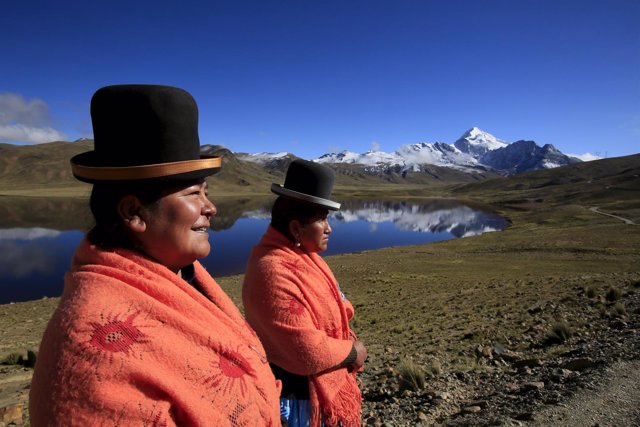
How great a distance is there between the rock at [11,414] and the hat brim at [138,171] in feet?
18.7

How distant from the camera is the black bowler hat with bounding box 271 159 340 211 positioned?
285cm

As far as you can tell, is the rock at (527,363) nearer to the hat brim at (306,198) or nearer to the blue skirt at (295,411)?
the blue skirt at (295,411)

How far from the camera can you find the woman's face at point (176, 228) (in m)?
1.45

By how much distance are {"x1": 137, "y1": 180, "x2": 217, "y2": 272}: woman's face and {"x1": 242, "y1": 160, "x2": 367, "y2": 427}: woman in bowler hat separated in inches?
42.3

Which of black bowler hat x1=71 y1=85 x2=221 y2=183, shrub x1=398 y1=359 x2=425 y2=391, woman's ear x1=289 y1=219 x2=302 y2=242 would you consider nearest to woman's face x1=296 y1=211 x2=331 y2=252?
woman's ear x1=289 y1=219 x2=302 y2=242

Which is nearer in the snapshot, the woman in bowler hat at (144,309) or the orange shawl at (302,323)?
the woman in bowler hat at (144,309)

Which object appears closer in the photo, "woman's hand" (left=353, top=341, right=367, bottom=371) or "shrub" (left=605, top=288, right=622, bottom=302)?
"woman's hand" (left=353, top=341, right=367, bottom=371)

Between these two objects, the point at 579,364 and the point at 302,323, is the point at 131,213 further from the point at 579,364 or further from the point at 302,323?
the point at 579,364

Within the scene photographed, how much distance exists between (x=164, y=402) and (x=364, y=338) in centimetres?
888

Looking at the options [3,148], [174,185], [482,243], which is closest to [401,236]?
[482,243]

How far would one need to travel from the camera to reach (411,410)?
475 cm

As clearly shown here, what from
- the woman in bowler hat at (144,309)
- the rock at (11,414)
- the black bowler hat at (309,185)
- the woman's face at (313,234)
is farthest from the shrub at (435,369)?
the rock at (11,414)

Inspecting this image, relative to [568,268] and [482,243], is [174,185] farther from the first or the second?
[482,243]

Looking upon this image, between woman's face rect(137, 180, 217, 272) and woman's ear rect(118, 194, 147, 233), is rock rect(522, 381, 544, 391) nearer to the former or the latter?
woman's face rect(137, 180, 217, 272)
